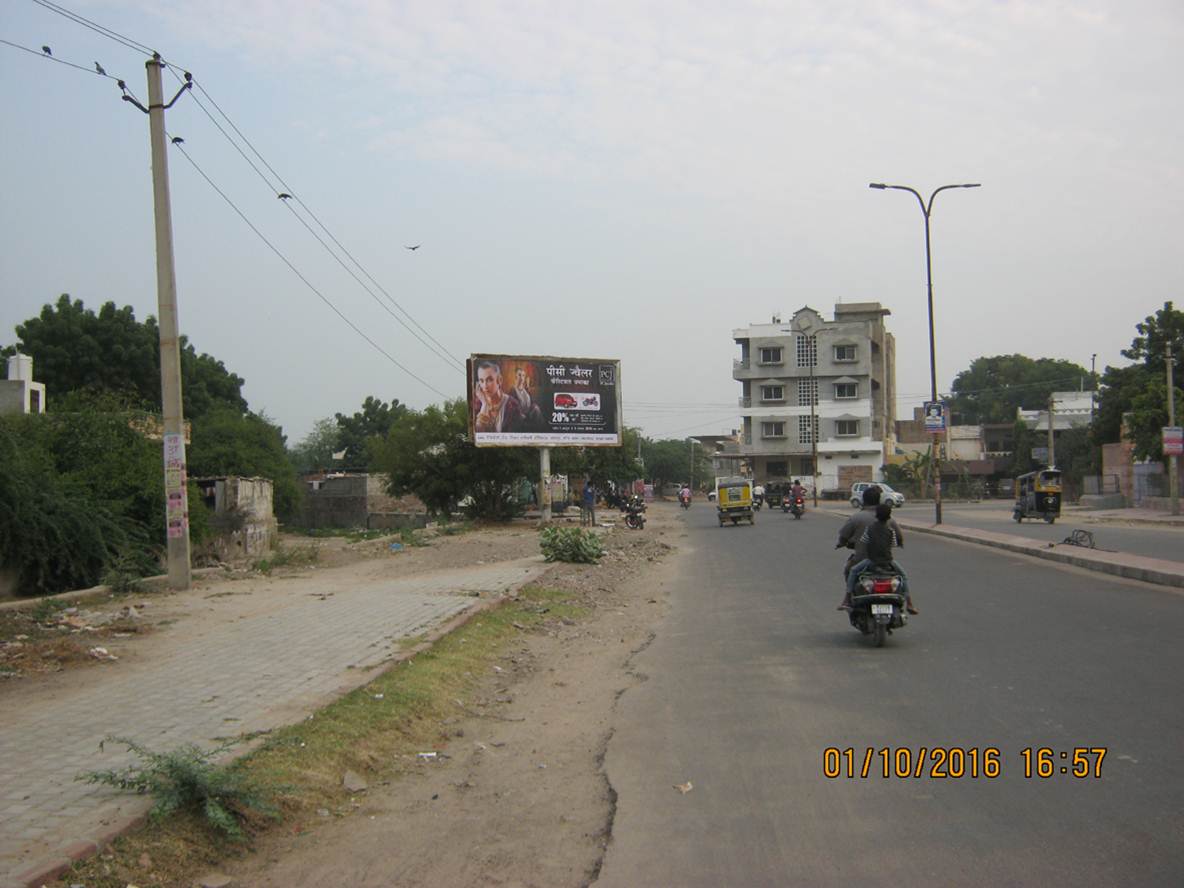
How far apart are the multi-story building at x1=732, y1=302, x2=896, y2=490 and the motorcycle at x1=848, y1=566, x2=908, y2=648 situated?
75.3 m

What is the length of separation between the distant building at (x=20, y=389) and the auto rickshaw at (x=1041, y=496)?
3380cm

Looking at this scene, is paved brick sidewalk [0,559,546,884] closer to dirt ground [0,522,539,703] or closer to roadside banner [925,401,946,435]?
dirt ground [0,522,539,703]

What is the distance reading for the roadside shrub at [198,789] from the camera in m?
5.02

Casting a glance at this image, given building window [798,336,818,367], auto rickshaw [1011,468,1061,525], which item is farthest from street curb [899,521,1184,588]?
building window [798,336,818,367]

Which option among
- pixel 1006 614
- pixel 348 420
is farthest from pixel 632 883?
pixel 348 420

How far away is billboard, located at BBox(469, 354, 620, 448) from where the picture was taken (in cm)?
3869

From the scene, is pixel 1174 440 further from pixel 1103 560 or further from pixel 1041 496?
pixel 1103 560

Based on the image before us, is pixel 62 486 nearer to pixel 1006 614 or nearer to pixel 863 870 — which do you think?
pixel 1006 614

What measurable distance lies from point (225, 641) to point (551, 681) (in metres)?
3.70

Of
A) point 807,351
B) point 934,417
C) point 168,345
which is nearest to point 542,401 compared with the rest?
point 934,417

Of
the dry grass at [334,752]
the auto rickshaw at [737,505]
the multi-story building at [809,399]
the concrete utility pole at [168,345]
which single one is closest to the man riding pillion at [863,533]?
the dry grass at [334,752]

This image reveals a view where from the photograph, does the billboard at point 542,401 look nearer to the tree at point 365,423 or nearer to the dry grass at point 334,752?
the dry grass at point 334,752

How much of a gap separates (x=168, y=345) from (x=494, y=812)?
42.2ft

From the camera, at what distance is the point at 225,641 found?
35.3 ft
